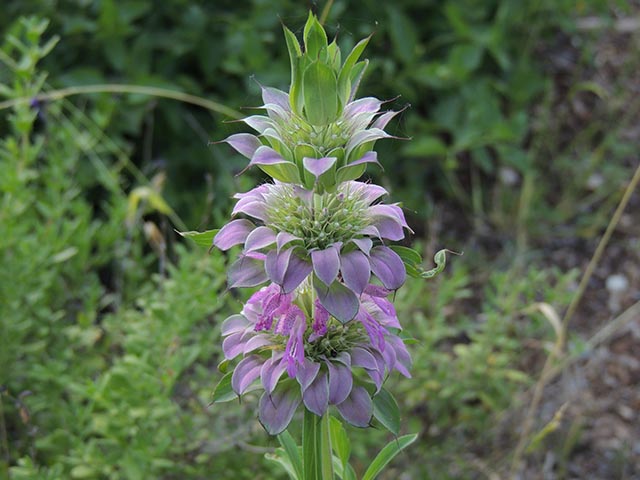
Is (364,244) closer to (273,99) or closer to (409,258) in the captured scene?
(409,258)

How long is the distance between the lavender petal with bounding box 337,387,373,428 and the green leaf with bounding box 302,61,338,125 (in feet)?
1.29

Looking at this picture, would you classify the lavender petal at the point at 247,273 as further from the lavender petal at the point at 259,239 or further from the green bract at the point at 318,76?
the green bract at the point at 318,76

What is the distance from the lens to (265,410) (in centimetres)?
113

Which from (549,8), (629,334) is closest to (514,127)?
(549,8)

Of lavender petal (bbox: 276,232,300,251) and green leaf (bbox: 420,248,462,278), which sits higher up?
lavender petal (bbox: 276,232,300,251)

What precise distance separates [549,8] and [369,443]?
7.67 feet

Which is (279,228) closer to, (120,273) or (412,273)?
(412,273)

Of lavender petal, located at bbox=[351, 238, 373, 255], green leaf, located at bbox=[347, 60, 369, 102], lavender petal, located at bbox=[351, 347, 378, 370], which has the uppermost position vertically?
green leaf, located at bbox=[347, 60, 369, 102]

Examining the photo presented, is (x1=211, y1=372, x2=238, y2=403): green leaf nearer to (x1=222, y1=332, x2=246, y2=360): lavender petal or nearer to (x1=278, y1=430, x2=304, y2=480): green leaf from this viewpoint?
(x1=222, y1=332, x2=246, y2=360): lavender petal

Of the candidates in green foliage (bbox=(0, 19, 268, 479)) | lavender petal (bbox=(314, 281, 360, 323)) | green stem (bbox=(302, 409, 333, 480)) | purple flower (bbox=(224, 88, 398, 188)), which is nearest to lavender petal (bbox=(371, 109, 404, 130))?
purple flower (bbox=(224, 88, 398, 188))

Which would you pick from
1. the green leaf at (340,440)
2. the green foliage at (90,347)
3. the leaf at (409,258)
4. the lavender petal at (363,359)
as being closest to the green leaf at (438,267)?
the leaf at (409,258)

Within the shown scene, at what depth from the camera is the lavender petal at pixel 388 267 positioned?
3.46 feet

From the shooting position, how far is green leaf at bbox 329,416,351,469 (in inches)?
53.2

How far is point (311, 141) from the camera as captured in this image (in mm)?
1082
